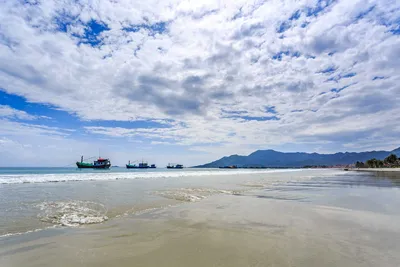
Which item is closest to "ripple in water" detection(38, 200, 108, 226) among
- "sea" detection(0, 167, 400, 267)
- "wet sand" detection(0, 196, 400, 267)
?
"sea" detection(0, 167, 400, 267)

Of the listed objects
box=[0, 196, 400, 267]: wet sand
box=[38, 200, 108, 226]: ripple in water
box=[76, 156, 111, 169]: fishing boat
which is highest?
box=[76, 156, 111, 169]: fishing boat

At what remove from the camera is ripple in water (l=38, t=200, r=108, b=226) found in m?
7.06

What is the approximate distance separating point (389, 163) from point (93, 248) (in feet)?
457

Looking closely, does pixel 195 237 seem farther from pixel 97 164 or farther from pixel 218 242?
pixel 97 164

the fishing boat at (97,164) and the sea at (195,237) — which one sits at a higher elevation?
the fishing boat at (97,164)

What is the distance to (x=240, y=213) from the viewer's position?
8594 millimetres

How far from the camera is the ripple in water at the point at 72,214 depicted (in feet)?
23.2

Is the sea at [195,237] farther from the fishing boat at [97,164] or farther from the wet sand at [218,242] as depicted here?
the fishing boat at [97,164]

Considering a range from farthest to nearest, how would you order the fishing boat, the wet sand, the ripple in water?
1. the fishing boat
2. the ripple in water
3. the wet sand

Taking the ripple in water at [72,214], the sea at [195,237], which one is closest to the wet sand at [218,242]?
the sea at [195,237]

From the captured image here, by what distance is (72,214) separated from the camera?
310 inches

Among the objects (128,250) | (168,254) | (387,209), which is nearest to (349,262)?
(168,254)

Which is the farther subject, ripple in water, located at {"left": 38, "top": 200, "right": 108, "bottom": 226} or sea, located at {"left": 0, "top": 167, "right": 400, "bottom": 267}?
ripple in water, located at {"left": 38, "top": 200, "right": 108, "bottom": 226}

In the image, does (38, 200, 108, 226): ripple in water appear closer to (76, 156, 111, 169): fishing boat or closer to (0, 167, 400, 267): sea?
(0, 167, 400, 267): sea
